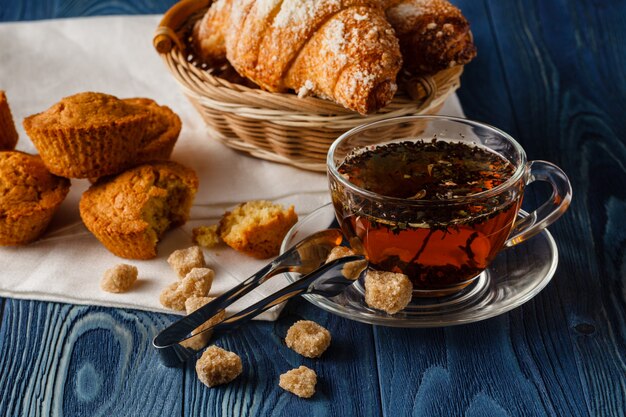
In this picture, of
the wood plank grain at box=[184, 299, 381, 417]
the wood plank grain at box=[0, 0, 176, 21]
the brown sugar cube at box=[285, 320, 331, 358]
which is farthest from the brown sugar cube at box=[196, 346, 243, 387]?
the wood plank grain at box=[0, 0, 176, 21]

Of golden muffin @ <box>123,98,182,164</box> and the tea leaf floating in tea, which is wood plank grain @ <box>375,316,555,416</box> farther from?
golden muffin @ <box>123,98,182,164</box>

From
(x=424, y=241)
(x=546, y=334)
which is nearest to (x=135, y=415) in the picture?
(x=424, y=241)

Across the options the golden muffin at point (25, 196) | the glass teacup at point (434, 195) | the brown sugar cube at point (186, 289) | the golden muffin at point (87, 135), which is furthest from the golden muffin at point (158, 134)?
the glass teacup at point (434, 195)

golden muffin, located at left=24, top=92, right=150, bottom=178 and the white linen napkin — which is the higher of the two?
golden muffin, located at left=24, top=92, right=150, bottom=178

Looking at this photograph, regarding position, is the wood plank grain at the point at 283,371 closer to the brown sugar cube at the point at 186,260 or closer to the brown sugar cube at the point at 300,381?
the brown sugar cube at the point at 300,381

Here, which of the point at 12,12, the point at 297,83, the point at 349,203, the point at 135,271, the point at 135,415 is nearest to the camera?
the point at 135,415

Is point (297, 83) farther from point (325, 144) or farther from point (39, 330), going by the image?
point (39, 330)
